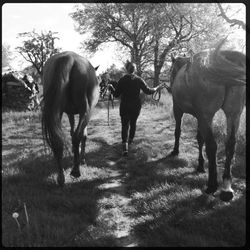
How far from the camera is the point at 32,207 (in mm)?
4148

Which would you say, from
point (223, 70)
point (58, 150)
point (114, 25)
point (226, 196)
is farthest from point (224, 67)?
point (114, 25)

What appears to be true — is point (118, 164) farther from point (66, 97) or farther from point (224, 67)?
point (224, 67)

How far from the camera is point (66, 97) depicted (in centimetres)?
536

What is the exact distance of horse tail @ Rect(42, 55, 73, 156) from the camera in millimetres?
4820

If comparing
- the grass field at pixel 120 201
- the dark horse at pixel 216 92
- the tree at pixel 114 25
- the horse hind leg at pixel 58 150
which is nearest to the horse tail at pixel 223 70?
the dark horse at pixel 216 92

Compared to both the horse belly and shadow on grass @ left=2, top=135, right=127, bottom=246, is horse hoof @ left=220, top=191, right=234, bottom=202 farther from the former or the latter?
shadow on grass @ left=2, top=135, right=127, bottom=246

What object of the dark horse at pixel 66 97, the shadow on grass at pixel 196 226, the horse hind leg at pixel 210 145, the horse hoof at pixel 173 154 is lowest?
the shadow on grass at pixel 196 226

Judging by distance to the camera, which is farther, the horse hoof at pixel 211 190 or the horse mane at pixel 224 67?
the horse hoof at pixel 211 190

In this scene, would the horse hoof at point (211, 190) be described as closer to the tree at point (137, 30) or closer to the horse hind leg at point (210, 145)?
the horse hind leg at point (210, 145)

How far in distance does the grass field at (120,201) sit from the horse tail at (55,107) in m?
0.25

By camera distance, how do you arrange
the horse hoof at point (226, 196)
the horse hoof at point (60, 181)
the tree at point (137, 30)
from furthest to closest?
the tree at point (137, 30) → the horse hoof at point (60, 181) → the horse hoof at point (226, 196)

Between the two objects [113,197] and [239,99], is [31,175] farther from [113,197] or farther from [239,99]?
[239,99]

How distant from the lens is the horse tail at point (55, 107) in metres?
4.82

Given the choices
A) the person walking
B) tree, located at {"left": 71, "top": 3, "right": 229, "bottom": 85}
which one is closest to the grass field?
the person walking
